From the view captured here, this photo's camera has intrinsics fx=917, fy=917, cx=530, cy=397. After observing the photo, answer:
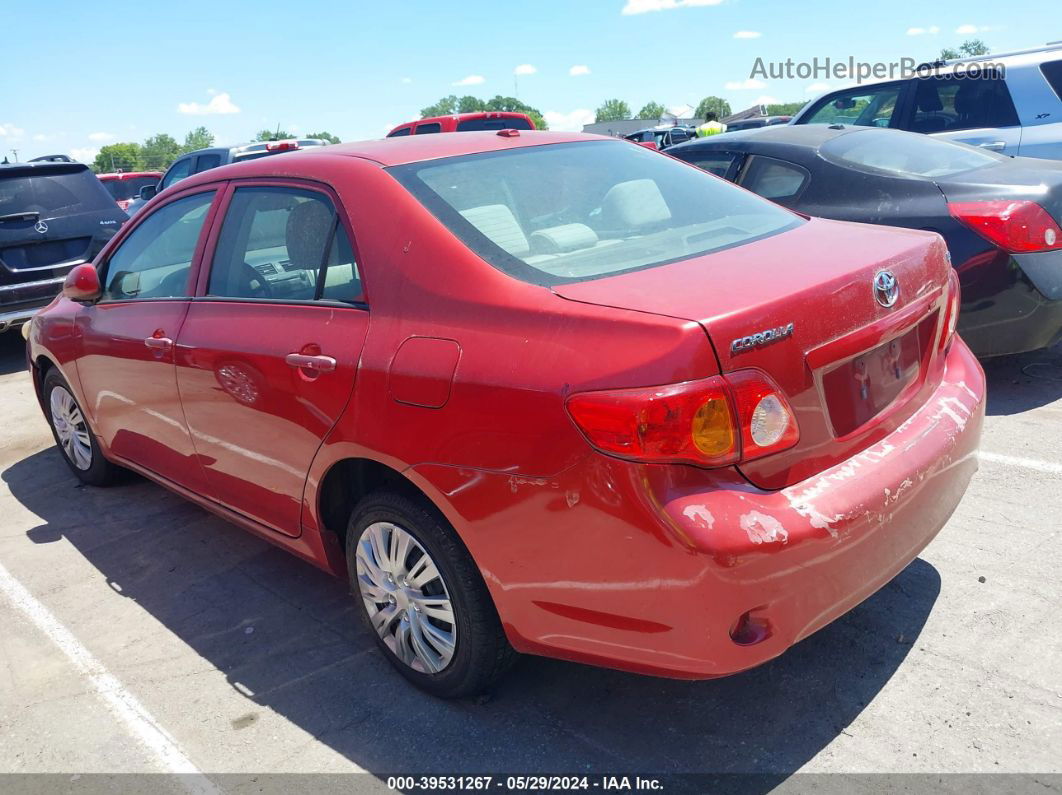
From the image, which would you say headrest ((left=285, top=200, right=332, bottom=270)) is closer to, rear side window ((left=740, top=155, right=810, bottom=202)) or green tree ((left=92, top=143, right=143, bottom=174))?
rear side window ((left=740, top=155, right=810, bottom=202))

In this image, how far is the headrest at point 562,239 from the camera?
9.00 feet

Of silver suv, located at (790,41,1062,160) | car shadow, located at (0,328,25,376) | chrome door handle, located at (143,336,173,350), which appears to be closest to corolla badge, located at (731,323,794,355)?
chrome door handle, located at (143,336,173,350)

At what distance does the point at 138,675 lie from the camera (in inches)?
125

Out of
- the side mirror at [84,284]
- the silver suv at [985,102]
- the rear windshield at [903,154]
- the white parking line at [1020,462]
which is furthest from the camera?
the silver suv at [985,102]

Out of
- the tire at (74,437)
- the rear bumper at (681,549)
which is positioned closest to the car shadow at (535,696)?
the rear bumper at (681,549)

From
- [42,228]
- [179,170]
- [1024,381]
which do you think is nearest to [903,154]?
[1024,381]

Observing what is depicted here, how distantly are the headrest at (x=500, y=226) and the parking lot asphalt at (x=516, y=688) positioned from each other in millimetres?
1353

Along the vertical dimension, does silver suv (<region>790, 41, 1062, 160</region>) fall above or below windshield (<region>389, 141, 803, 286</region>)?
below

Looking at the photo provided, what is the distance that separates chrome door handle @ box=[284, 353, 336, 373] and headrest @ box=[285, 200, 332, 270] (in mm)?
330

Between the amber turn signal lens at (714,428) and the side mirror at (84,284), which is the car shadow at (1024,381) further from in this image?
the side mirror at (84,284)

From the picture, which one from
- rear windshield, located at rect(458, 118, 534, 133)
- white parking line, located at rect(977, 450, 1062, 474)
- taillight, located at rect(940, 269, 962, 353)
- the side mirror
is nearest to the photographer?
taillight, located at rect(940, 269, 962, 353)

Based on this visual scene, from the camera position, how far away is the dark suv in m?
8.04

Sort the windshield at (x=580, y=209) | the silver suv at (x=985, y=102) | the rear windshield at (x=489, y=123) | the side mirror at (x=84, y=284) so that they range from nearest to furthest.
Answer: the windshield at (x=580, y=209)
the side mirror at (x=84, y=284)
the silver suv at (x=985, y=102)
the rear windshield at (x=489, y=123)

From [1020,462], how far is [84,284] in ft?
14.3
